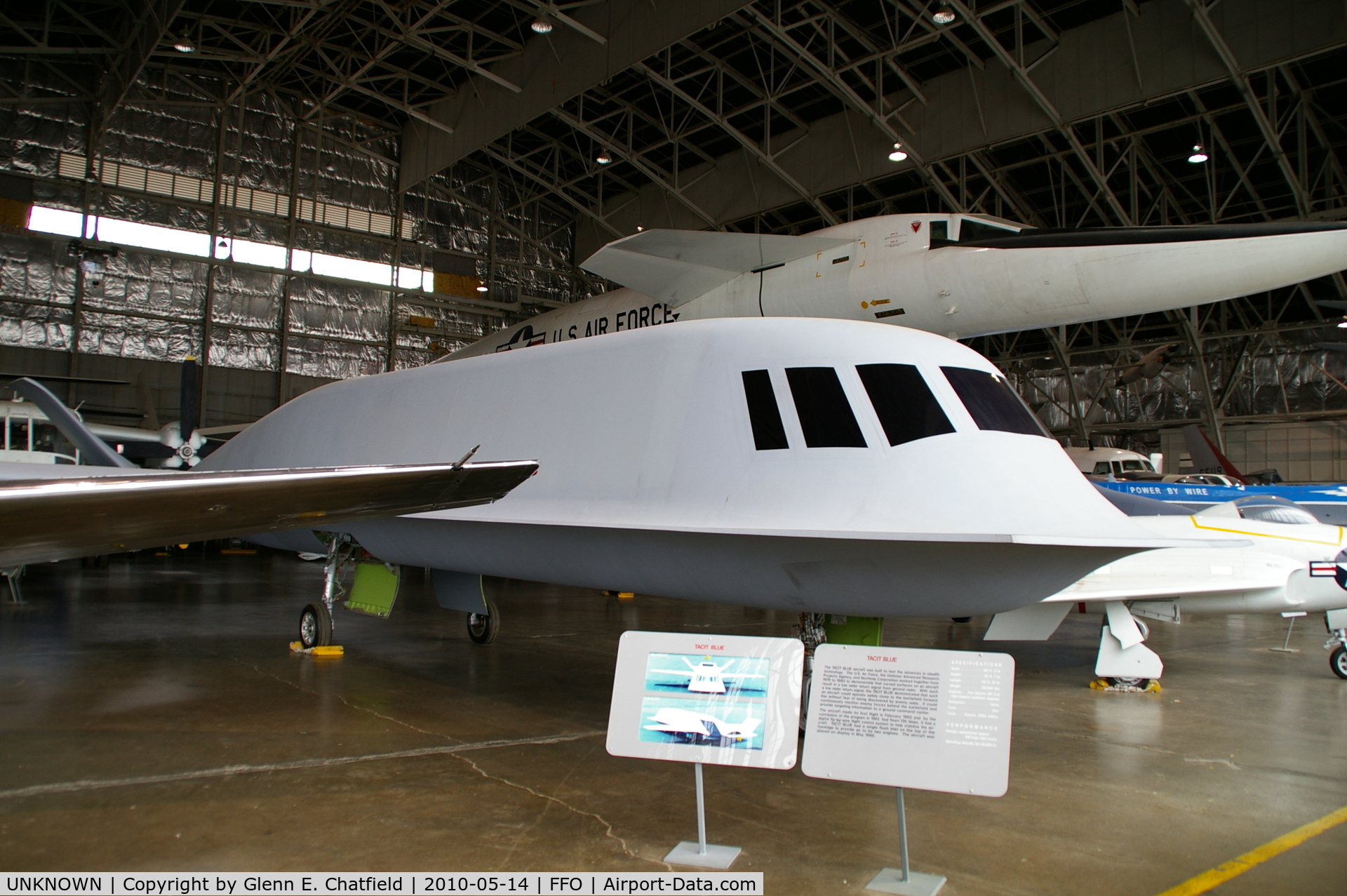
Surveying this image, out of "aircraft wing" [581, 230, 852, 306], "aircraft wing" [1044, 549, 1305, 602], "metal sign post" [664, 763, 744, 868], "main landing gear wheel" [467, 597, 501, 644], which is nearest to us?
"metal sign post" [664, 763, 744, 868]

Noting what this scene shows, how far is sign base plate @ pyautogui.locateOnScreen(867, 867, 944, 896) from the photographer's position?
3.33m

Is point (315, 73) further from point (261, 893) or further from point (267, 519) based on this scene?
point (261, 893)

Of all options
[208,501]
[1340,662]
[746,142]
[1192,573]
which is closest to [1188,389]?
[746,142]

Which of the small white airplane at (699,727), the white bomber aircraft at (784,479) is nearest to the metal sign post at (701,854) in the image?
the small white airplane at (699,727)

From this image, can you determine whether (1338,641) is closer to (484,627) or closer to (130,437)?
(484,627)

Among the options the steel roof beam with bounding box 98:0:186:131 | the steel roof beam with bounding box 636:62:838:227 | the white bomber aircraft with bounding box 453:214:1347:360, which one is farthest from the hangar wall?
the white bomber aircraft with bounding box 453:214:1347:360

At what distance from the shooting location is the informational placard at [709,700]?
3.46 m

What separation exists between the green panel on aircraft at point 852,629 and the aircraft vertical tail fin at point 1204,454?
27101mm

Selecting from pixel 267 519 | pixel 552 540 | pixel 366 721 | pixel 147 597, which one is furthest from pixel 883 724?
pixel 147 597

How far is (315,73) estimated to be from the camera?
27.1 m

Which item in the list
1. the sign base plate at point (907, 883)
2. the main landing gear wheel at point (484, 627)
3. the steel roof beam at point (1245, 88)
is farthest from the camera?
the steel roof beam at point (1245, 88)

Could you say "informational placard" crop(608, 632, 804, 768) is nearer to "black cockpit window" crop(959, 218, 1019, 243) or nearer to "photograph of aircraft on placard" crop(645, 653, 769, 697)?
"photograph of aircraft on placard" crop(645, 653, 769, 697)

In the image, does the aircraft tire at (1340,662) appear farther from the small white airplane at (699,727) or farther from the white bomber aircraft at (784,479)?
the small white airplane at (699,727)

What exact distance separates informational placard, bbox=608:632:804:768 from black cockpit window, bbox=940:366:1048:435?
6.72 feet
